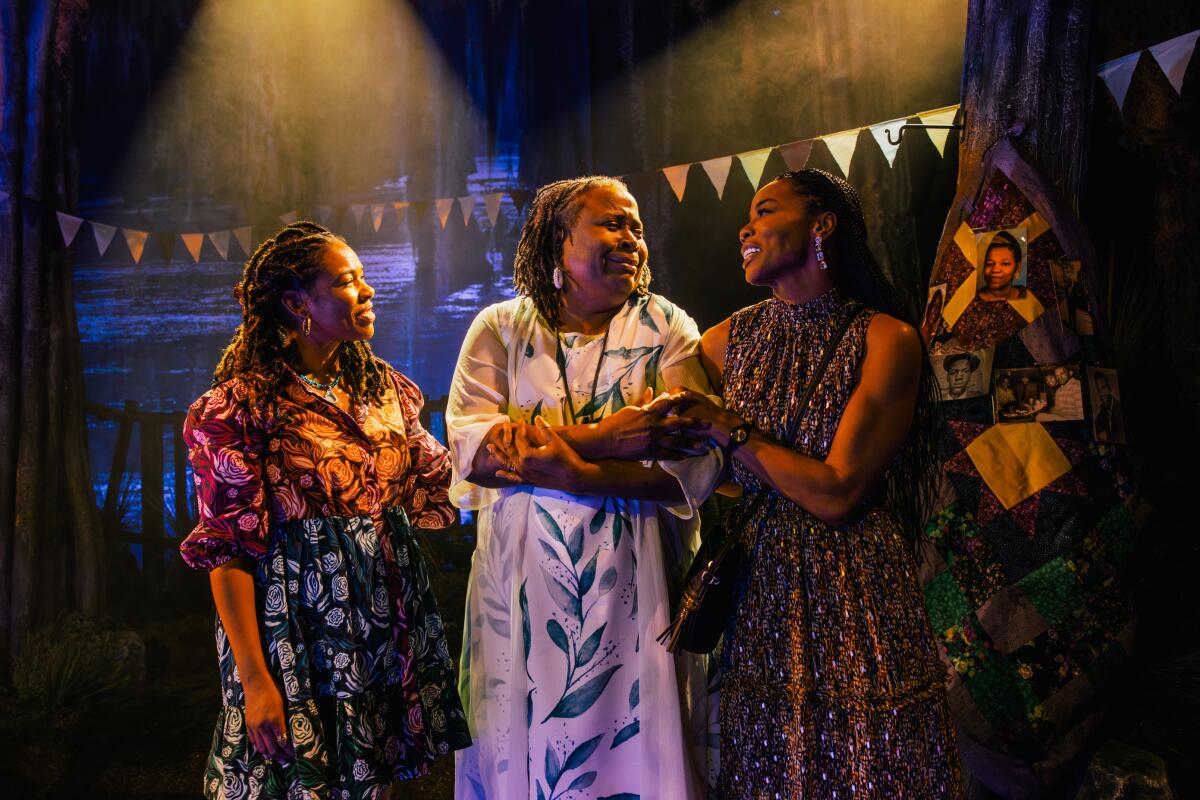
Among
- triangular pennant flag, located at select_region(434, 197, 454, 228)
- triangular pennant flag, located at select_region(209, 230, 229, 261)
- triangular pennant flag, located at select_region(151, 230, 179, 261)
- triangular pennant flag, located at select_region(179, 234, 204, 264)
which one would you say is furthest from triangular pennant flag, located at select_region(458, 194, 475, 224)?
triangular pennant flag, located at select_region(151, 230, 179, 261)

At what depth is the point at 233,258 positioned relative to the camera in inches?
193

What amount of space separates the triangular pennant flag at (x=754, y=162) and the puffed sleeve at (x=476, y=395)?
2.17 metres

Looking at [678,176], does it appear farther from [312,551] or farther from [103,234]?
[103,234]

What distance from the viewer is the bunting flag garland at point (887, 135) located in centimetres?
370

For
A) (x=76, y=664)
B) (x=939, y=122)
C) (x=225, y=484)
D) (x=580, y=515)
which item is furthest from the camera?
(x=76, y=664)

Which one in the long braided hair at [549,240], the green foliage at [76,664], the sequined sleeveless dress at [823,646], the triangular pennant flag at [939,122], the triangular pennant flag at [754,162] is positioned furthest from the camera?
the green foliage at [76,664]

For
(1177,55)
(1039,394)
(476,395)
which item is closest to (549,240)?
(476,395)

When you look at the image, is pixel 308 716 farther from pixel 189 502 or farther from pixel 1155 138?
pixel 1155 138

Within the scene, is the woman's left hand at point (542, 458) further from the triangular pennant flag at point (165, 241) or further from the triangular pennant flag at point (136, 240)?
the triangular pennant flag at point (136, 240)

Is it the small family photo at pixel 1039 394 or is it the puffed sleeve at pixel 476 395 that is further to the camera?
the small family photo at pixel 1039 394

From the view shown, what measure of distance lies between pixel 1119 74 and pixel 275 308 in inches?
128

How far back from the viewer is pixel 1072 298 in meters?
2.89

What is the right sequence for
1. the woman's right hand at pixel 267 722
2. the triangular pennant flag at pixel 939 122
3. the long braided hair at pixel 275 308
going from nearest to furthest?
the woman's right hand at pixel 267 722 → the long braided hair at pixel 275 308 → the triangular pennant flag at pixel 939 122

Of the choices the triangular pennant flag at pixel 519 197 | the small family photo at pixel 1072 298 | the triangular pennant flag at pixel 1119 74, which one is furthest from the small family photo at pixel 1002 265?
the triangular pennant flag at pixel 519 197
